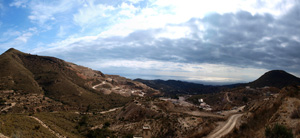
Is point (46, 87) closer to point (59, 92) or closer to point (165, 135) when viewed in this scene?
point (59, 92)

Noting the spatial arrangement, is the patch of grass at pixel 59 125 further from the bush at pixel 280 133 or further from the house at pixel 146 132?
the bush at pixel 280 133

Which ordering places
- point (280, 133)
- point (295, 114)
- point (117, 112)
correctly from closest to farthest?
1. point (280, 133)
2. point (295, 114)
3. point (117, 112)

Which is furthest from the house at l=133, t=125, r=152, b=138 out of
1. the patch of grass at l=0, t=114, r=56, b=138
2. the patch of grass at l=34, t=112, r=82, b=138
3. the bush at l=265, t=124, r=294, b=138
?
the bush at l=265, t=124, r=294, b=138

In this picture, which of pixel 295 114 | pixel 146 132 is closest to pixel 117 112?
pixel 146 132

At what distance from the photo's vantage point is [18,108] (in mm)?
52250

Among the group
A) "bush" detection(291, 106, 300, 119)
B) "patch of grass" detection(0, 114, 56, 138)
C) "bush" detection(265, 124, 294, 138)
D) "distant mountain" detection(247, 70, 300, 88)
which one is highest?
"distant mountain" detection(247, 70, 300, 88)

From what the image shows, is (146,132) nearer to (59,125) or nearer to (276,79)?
(59,125)

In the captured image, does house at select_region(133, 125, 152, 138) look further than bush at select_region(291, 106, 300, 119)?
Yes

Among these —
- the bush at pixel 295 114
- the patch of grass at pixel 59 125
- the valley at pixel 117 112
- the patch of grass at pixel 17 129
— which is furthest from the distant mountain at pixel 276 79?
the patch of grass at pixel 17 129

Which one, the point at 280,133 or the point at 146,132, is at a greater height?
the point at 280,133

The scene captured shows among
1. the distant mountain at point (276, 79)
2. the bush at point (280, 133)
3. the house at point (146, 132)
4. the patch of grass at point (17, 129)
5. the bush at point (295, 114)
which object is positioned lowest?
the house at point (146, 132)

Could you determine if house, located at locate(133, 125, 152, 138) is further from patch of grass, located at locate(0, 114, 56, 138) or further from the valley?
patch of grass, located at locate(0, 114, 56, 138)

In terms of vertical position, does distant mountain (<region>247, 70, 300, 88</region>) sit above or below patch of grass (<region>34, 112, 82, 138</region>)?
above

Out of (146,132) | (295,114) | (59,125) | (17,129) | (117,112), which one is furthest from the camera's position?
(117,112)
